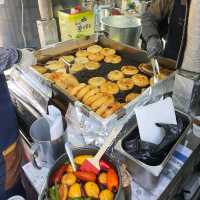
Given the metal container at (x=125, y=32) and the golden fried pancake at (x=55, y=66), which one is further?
the metal container at (x=125, y=32)

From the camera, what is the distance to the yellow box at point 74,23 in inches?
73.1

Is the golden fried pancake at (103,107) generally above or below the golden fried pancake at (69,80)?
above

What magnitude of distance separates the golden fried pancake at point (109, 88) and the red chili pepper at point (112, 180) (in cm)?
60

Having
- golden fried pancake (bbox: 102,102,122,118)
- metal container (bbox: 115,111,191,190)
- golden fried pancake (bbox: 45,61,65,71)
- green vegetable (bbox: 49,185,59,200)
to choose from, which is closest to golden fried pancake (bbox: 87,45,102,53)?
golden fried pancake (bbox: 45,61,65,71)

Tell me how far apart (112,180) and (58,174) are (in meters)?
0.19

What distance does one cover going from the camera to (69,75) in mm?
1413

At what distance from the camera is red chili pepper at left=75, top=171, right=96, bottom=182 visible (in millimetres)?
764

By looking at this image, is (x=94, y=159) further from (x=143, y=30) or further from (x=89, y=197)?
(x=143, y=30)

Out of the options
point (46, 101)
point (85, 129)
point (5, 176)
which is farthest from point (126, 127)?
point (5, 176)

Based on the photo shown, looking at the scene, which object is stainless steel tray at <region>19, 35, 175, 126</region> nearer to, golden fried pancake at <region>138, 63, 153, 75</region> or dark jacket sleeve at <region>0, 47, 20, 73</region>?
golden fried pancake at <region>138, 63, 153, 75</region>

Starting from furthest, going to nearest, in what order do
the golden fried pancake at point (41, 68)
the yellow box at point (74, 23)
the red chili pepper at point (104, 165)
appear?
the yellow box at point (74, 23)
the golden fried pancake at point (41, 68)
the red chili pepper at point (104, 165)

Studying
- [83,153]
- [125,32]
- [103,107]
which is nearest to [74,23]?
[125,32]

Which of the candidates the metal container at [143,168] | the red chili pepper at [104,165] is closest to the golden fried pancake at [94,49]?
the metal container at [143,168]

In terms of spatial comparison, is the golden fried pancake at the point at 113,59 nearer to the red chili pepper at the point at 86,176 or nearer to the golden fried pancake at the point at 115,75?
the golden fried pancake at the point at 115,75
